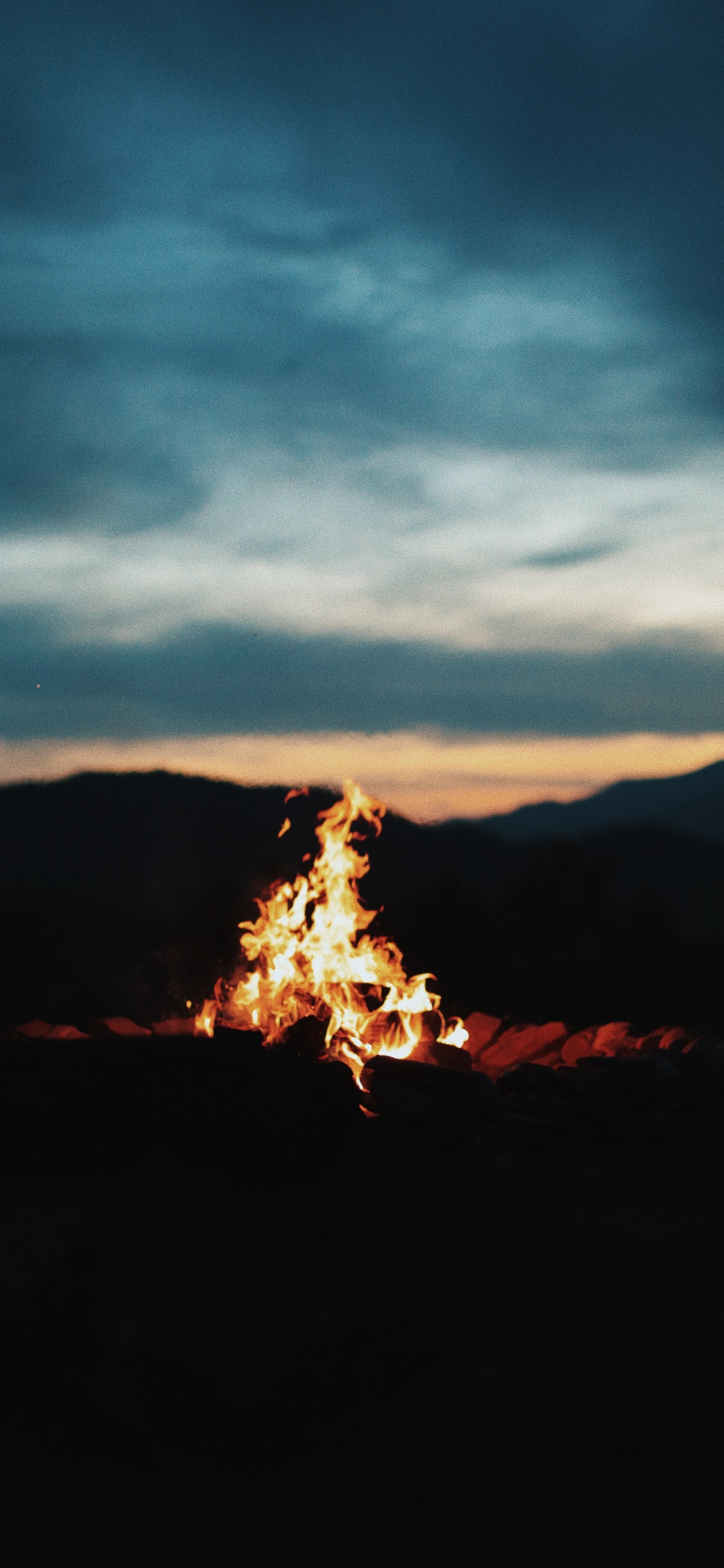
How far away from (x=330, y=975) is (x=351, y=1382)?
7427 mm

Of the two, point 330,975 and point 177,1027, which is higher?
point 330,975

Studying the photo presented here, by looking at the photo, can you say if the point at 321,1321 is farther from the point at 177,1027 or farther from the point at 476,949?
the point at 476,949

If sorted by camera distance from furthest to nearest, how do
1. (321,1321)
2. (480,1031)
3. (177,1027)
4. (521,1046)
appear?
(480,1031)
(521,1046)
(177,1027)
(321,1321)

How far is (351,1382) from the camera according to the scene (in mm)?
5500

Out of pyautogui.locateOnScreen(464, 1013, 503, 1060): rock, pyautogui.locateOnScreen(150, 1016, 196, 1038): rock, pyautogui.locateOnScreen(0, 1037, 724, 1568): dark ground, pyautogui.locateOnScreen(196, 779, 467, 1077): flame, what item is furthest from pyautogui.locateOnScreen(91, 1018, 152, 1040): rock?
pyautogui.locateOnScreen(464, 1013, 503, 1060): rock

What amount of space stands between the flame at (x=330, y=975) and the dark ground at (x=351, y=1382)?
413cm

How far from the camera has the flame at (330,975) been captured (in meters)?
12.5

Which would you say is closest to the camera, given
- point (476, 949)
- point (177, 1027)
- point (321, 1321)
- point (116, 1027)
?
point (321, 1321)

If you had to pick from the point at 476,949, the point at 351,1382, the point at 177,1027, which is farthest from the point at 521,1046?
the point at 476,949

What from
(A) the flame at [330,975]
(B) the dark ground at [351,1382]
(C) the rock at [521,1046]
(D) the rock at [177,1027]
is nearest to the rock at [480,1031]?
(C) the rock at [521,1046]

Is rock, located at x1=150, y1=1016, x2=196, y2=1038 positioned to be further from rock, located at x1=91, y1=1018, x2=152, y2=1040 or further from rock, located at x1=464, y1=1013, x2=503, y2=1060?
rock, located at x1=464, y1=1013, x2=503, y2=1060

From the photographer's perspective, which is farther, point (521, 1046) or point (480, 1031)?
point (480, 1031)

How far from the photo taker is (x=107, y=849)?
6300cm

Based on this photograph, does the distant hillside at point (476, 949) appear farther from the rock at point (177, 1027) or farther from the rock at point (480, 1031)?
the rock at point (177, 1027)
